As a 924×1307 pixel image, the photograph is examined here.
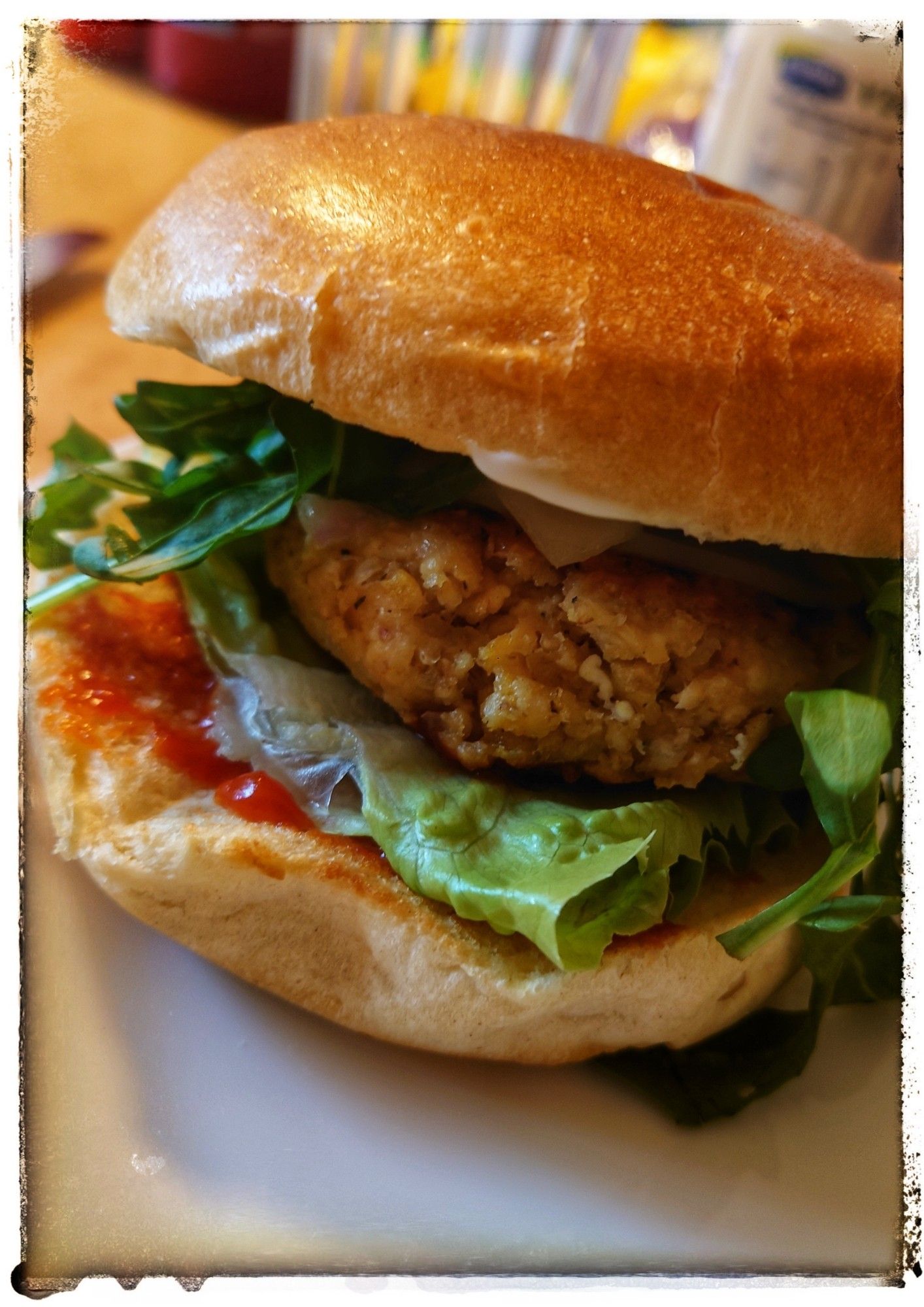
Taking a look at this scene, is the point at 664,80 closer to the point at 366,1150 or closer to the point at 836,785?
the point at 836,785

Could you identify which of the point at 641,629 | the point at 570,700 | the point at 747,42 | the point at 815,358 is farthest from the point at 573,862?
the point at 747,42

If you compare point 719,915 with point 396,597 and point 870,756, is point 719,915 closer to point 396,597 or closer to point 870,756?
point 870,756

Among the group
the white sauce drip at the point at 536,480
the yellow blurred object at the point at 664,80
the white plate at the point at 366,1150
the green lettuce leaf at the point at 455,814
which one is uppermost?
the white sauce drip at the point at 536,480

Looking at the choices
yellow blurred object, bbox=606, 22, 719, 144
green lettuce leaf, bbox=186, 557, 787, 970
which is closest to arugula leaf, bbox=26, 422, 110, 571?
green lettuce leaf, bbox=186, 557, 787, 970

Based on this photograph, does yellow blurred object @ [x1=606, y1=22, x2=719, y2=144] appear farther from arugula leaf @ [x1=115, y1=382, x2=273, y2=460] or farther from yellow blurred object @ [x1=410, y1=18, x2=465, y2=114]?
arugula leaf @ [x1=115, y1=382, x2=273, y2=460]

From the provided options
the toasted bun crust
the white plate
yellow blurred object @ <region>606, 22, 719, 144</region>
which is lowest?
the white plate

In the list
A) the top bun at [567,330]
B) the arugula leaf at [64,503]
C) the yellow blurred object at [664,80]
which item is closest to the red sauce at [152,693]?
the arugula leaf at [64,503]

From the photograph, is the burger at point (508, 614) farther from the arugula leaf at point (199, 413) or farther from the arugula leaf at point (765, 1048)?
the arugula leaf at point (199, 413)
